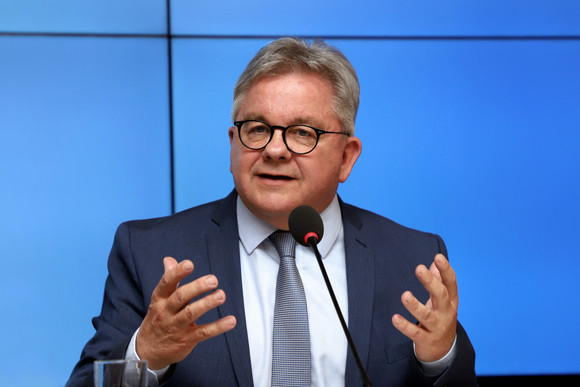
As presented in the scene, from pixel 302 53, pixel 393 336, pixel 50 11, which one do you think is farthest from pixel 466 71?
pixel 50 11

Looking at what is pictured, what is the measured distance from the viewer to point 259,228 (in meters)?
1.80

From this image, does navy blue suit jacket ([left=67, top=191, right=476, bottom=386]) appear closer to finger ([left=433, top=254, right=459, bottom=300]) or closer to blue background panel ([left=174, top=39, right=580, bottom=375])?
finger ([left=433, top=254, right=459, bottom=300])

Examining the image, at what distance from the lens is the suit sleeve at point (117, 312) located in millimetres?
1584

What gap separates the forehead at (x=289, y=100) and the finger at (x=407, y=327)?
620 millimetres

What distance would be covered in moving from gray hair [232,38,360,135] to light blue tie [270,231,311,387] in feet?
1.46

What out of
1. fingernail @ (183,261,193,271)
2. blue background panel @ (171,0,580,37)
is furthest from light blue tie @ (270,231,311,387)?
blue background panel @ (171,0,580,37)

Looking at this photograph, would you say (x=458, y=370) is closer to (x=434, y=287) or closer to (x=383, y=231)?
(x=434, y=287)

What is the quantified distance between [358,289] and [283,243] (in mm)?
229

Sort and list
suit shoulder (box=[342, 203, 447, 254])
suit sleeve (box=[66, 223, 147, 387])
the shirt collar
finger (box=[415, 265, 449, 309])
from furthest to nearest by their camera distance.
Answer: suit shoulder (box=[342, 203, 447, 254]), the shirt collar, suit sleeve (box=[66, 223, 147, 387]), finger (box=[415, 265, 449, 309])

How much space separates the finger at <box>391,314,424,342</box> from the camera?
134cm

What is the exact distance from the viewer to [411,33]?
9.72 ft

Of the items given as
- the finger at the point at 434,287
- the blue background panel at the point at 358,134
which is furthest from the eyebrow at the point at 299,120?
the blue background panel at the point at 358,134

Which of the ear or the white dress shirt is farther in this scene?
the ear

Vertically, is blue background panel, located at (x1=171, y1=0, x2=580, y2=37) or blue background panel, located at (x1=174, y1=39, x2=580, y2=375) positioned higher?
blue background panel, located at (x1=171, y1=0, x2=580, y2=37)
